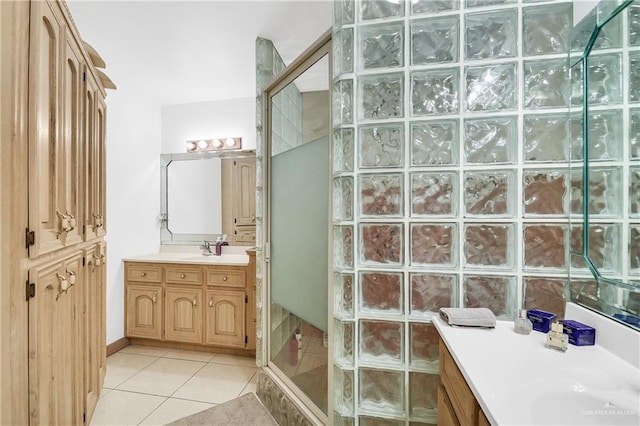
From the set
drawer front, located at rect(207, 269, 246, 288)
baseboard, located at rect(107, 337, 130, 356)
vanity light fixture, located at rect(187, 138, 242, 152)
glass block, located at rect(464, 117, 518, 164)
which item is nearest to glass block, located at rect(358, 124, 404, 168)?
glass block, located at rect(464, 117, 518, 164)

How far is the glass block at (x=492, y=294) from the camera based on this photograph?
3.69 feet

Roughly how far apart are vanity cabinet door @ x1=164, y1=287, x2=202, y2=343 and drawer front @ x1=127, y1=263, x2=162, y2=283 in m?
0.17

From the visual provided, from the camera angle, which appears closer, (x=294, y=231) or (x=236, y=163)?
(x=294, y=231)

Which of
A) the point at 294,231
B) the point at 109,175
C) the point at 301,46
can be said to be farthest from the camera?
the point at 109,175

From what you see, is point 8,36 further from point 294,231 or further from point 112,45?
point 112,45

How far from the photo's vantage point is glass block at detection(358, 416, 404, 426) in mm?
Result: 1174

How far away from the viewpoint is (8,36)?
0.79 m

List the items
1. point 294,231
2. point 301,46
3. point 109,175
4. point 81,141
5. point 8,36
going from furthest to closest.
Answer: point 109,175 → point 301,46 → point 294,231 → point 81,141 → point 8,36

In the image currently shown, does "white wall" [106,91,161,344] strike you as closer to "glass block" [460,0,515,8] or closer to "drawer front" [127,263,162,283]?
"drawer front" [127,263,162,283]

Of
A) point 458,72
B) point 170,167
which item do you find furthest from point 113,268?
point 458,72

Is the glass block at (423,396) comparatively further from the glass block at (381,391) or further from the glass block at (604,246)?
the glass block at (604,246)

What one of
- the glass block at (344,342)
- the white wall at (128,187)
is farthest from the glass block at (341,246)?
the white wall at (128,187)

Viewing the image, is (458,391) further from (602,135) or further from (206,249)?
(206,249)

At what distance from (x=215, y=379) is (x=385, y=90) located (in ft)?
7.73
